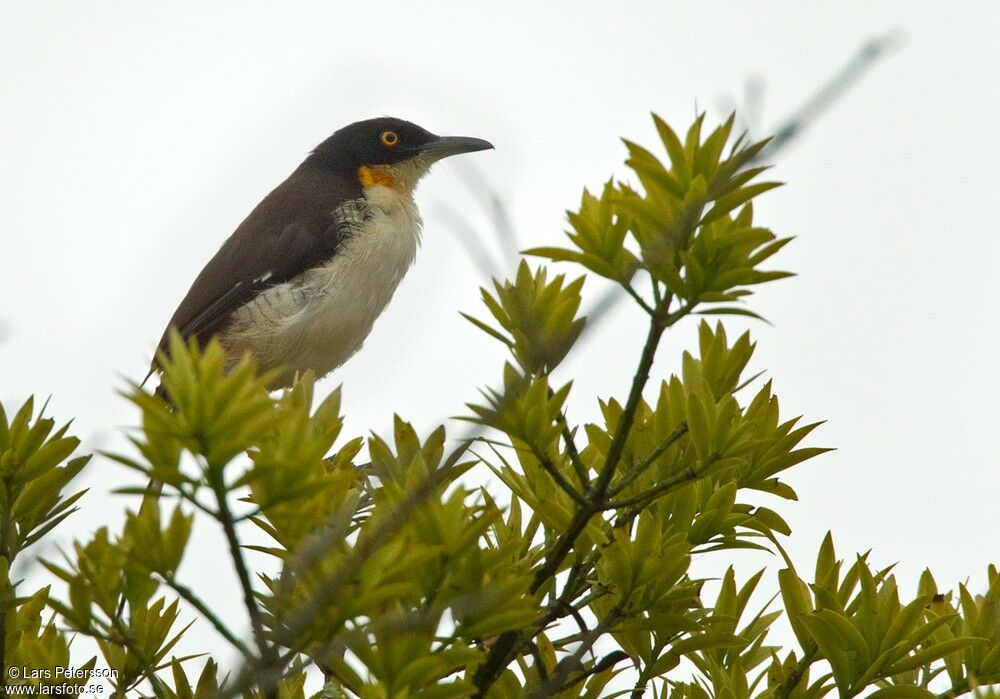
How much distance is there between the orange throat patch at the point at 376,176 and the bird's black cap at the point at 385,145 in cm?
5

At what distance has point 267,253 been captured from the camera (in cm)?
657

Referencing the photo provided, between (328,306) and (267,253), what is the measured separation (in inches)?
19.3

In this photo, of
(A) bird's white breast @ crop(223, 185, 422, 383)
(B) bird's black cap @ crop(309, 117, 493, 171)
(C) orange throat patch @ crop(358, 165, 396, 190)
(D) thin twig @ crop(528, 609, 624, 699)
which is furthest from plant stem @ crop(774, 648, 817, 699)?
(B) bird's black cap @ crop(309, 117, 493, 171)

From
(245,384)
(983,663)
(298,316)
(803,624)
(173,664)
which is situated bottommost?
(983,663)

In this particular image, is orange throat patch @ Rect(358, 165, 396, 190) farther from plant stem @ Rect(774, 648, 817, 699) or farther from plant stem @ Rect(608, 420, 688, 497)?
plant stem @ Rect(608, 420, 688, 497)

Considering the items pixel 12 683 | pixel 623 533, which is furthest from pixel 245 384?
pixel 12 683

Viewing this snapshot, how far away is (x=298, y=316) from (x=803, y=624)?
13.6 feet

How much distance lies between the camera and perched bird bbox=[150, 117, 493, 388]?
6.45m

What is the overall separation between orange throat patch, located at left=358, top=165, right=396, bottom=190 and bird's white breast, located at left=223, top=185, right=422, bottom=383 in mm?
666

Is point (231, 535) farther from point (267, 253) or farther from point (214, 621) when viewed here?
point (267, 253)

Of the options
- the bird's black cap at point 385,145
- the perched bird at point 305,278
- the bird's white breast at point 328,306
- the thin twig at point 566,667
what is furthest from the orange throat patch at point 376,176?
the thin twig at point 566,667

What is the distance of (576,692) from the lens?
2832 millimetres

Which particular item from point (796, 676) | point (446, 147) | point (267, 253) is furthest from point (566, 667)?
point (446, 147)

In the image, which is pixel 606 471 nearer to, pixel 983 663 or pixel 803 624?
pixel 803 624
